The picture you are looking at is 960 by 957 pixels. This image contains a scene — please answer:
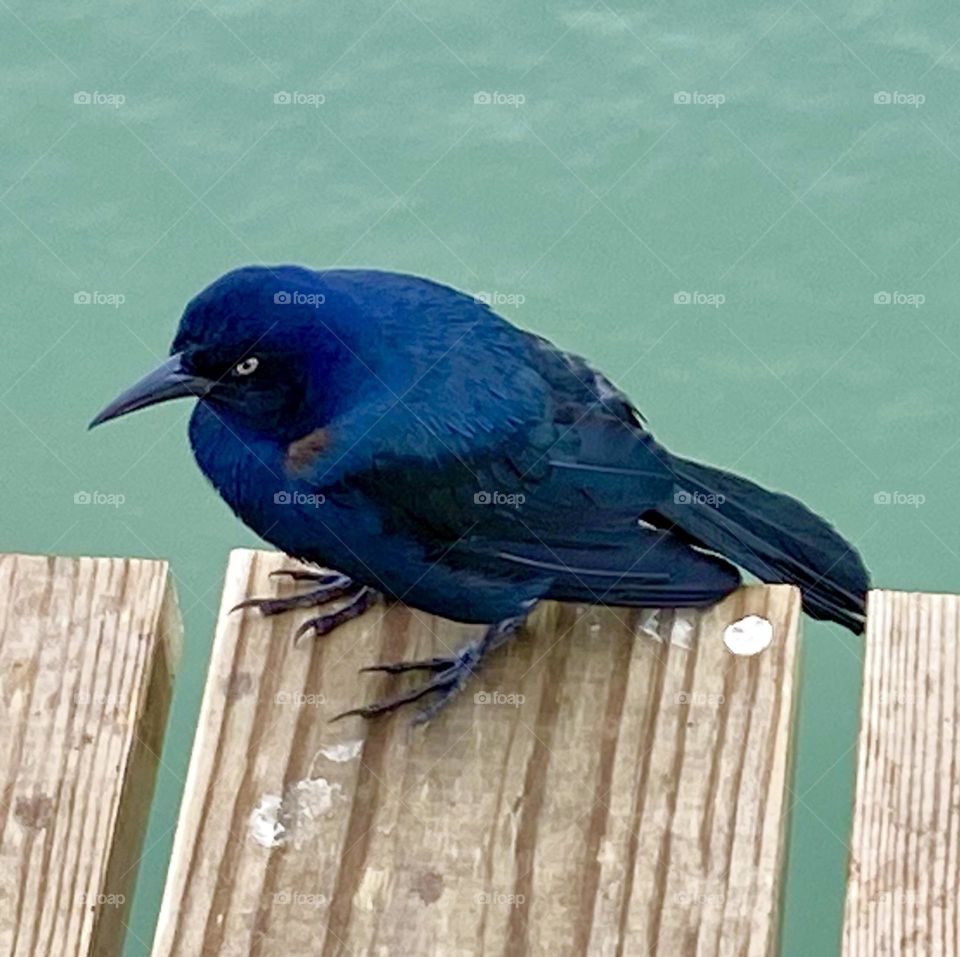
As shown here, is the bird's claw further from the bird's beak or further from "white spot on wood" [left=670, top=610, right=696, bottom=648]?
the bird's beak

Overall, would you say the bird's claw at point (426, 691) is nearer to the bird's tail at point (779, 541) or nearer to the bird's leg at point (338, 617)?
the bird's leg at point (338, 617)

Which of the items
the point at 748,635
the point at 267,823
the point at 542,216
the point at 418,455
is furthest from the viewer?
the point at 542,216

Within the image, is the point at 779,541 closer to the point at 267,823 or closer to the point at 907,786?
the point at 907,786

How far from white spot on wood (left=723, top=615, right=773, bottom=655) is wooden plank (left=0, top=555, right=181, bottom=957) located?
829 mm

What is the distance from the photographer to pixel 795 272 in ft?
17.5

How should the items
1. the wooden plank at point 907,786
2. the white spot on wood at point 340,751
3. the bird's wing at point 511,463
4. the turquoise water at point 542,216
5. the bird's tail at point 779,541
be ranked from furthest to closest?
the turquoise water at point 542,216
the bird's tail at point 779,541
the bird's wing at point 511,463
the white spot on wood at point 340,751
the wooden plank at point 907,786

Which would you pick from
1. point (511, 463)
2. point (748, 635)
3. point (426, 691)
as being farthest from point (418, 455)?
point (748, 635)

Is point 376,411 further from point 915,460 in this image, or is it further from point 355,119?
point 355,119

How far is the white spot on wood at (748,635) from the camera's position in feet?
10.5

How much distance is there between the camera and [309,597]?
3.28 metres

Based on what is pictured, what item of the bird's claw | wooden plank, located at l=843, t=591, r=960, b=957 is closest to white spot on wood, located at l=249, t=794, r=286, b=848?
the bird's claw

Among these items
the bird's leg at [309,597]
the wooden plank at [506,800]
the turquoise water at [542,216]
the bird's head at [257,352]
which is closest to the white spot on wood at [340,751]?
the wooden plank at [506,800]

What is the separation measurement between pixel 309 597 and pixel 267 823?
1.26 feet

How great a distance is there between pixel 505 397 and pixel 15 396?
7.25 feet
